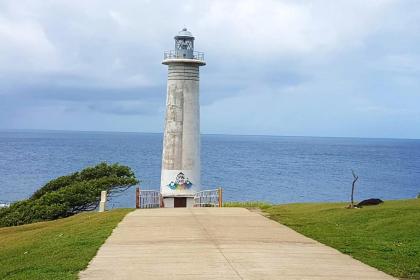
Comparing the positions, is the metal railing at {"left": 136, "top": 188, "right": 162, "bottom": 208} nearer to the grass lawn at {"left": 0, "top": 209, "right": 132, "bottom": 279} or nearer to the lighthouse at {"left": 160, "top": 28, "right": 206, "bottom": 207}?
the lighthouse at {"left": 160, "top": 28, "right": 206, "bottom": 207}

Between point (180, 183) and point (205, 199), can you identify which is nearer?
point (205, 199)

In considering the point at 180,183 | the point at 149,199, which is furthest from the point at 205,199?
the point at 149,199

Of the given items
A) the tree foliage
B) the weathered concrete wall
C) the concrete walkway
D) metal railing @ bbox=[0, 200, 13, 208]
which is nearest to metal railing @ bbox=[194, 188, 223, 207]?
the weathered concrete wall

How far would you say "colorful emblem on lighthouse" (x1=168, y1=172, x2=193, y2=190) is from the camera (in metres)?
32.0

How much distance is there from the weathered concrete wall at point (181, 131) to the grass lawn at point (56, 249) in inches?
365

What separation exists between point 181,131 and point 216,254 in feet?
62.4

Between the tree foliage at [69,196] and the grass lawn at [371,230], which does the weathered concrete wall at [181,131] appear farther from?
the grass lawn at [371,230]

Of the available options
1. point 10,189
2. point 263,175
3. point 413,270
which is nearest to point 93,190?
point 413,270

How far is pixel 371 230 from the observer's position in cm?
1803

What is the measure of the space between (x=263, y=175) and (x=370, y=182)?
1732cm

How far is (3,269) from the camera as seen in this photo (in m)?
13.8

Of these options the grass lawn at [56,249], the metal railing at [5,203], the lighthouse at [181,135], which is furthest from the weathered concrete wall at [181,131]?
the metal railing at [5,203]

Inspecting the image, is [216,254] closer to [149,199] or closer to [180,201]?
[149,199]

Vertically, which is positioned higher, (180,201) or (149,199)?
(149,199)
